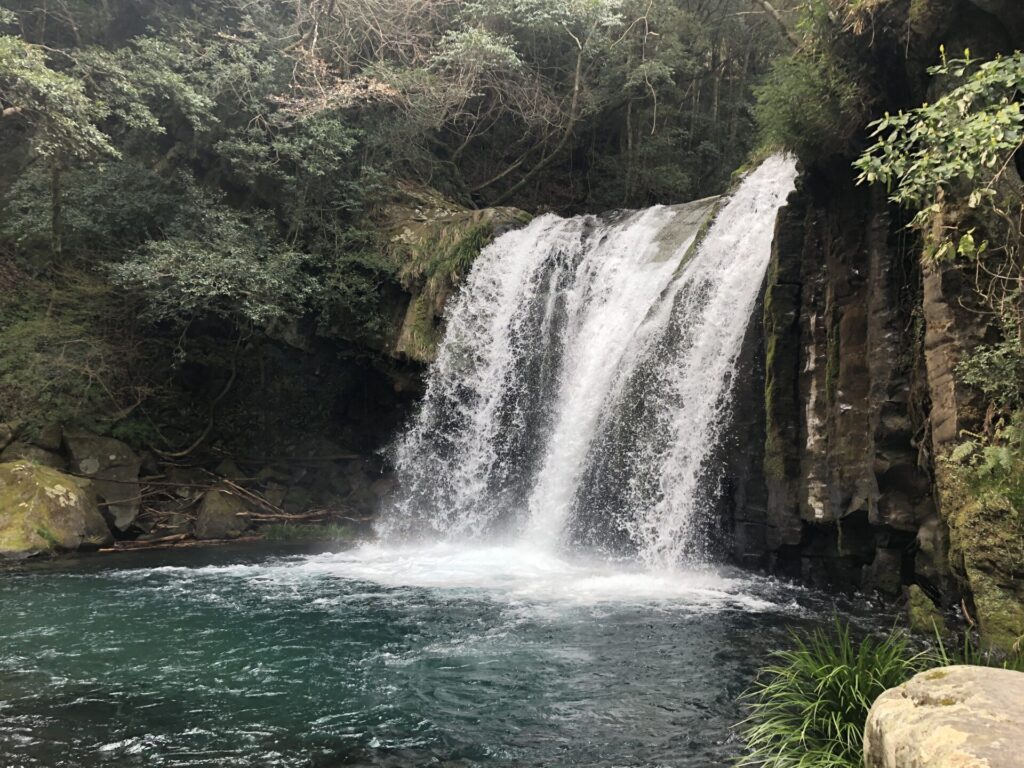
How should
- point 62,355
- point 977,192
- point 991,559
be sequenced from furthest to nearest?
point 62,355
point 991,559
point 977,192

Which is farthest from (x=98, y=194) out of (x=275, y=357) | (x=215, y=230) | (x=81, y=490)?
(x=81, y=490)

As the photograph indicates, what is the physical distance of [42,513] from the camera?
12031mm

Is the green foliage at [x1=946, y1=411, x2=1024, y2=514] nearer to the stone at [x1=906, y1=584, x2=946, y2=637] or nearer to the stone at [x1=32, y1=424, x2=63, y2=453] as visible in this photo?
the stone at [x1=906, y1=584, x2=946, y2=637]

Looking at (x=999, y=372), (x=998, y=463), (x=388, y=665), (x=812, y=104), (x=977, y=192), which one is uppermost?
(x=812, y=104)

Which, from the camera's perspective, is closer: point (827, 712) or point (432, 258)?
point (827, 712)

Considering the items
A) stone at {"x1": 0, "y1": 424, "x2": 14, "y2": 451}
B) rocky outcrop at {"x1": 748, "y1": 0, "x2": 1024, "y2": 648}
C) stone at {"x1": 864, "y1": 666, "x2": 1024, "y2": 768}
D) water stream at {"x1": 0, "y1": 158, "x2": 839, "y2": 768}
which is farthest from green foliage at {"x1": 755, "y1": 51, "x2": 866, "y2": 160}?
stone at {"x1": 0, "y1": 424, "x2": 14, "y2": 451}

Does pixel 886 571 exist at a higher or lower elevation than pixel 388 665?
higher

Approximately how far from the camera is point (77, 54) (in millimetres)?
13547

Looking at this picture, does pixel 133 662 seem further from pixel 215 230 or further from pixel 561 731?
pixel 215 230

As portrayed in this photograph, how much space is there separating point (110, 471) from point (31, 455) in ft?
4.38

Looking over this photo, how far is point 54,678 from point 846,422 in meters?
8.46

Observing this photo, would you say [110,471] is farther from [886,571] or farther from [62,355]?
[886,571]

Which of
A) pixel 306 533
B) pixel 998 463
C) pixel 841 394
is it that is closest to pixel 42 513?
pixel 306 533

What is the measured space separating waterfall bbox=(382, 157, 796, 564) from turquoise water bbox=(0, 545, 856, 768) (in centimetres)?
124
